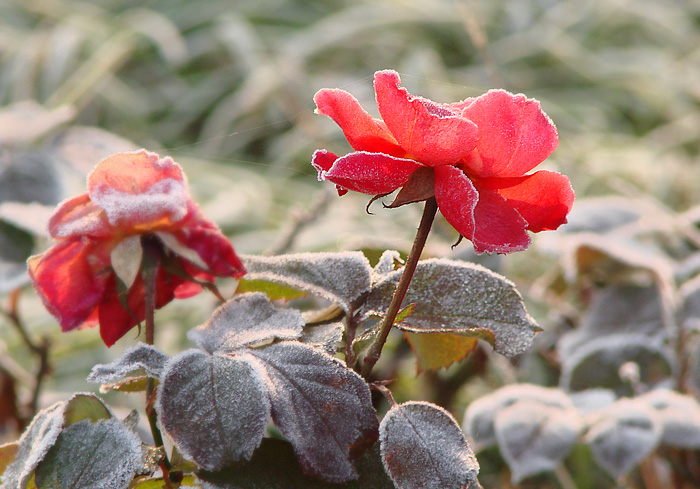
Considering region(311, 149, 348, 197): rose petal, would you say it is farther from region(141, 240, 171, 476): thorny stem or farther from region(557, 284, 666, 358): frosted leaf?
region(557, 284, 666, 358): frosted leaf

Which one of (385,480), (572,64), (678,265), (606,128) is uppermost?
(385,480)

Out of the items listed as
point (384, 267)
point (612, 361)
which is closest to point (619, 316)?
point (612, 361)

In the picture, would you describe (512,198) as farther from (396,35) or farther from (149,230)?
(396,35)

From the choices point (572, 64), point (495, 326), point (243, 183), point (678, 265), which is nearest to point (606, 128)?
point (572, 64)

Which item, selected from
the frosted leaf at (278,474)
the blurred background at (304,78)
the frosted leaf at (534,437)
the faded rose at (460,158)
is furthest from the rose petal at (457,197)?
the blurred background at (304,78)

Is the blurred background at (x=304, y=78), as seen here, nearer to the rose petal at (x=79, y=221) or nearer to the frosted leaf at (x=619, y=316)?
the frosted leaf at (x=619, y=316)

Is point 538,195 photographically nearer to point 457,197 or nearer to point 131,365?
point 457,197

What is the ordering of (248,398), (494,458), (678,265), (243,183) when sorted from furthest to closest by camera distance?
(243,183) → (678,265) → (494,458) → (248,398)

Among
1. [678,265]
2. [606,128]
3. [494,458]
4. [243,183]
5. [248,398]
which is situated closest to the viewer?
[248,398]
